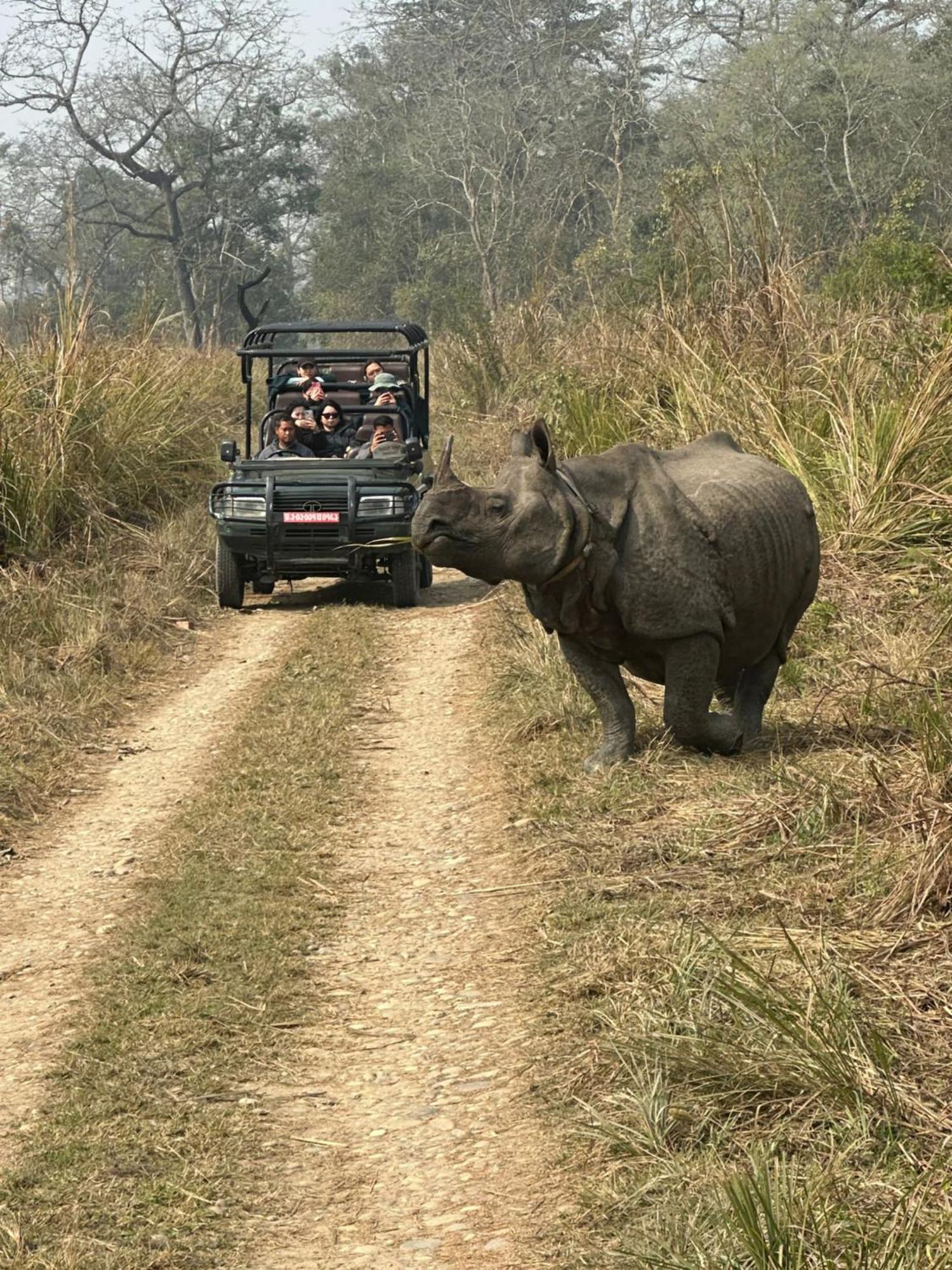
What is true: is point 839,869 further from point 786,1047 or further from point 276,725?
point 276,725

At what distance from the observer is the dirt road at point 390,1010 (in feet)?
13.1

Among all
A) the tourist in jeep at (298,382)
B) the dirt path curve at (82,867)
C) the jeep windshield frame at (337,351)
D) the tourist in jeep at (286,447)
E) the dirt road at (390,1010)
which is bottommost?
the dirt path curve at (82,867)

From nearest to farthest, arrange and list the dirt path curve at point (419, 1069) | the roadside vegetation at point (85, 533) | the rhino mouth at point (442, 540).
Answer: the dirt path curve at point (419, 1069) → the rhino mouth at point (442, 540) → the roadside vegetation at point (85, 533)

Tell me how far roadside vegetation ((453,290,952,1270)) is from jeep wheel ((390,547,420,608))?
7.44 feet

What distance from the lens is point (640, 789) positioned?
23.0 feet

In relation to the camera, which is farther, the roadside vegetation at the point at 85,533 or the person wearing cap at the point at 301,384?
the person wearing cap at the point at 301,384

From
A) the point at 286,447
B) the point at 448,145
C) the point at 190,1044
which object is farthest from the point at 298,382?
the point at 448,145

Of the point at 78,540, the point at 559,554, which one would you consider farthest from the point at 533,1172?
the point at 78,540

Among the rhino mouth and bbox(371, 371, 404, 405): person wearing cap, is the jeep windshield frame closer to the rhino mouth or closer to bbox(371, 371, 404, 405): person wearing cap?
bbox(371, 371, 404, 405): person wearing cap

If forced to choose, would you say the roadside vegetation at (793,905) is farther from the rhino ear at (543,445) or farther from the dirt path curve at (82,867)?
the dirt path curve at (82,867)

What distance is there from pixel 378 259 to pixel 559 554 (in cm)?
4133

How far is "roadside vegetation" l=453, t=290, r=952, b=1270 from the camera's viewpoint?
3705 millimetres

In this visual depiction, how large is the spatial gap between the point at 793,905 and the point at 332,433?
998 cm

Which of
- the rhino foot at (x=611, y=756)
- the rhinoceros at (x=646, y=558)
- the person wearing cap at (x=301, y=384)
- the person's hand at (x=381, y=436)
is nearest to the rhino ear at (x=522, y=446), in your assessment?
the rhinoceros at (x=646, y=558)
